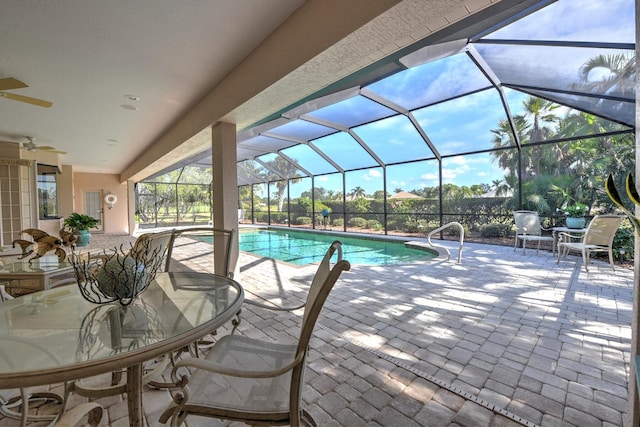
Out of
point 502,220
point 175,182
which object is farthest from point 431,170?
point 175,182

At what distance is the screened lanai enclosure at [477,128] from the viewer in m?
3.74

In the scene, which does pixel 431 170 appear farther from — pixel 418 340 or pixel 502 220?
pixel 418 340

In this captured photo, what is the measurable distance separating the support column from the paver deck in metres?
0.67

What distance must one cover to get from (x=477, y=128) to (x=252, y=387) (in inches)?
300

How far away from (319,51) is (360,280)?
307 centimetres

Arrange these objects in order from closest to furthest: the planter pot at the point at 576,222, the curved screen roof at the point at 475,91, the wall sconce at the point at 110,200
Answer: the curved screen roof at the point at 475,91
the planter pot at the point at 576,222
the wall sconce at the point at 110,200

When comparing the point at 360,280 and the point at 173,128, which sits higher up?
the point at 173,128

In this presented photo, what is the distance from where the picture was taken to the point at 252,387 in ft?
3.76

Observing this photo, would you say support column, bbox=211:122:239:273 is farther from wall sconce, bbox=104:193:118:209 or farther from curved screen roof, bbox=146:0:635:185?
wall sconce, bbox=104:193:118:209

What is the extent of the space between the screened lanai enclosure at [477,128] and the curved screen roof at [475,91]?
0.08 ft

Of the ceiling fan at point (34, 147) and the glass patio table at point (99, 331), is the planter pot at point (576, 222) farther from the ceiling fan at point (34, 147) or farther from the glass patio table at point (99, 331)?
the ceiling fan at point (34, 147)

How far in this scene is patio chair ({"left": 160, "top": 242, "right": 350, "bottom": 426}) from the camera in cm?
95

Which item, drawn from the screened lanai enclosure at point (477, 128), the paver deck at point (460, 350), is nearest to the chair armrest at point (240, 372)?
the paver deck at point (460, 350)

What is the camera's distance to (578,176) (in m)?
6.71
